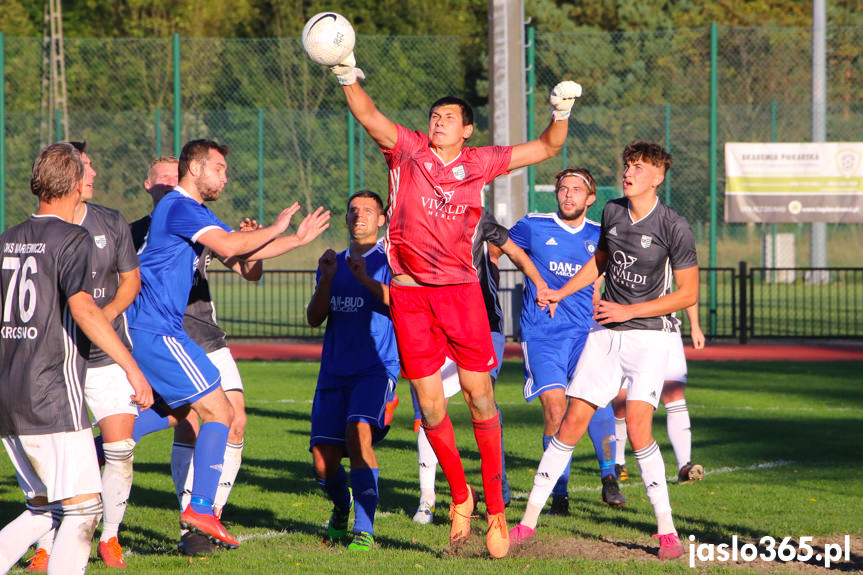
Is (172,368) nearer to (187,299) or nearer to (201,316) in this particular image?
(187,299)

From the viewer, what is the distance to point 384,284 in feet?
21.1

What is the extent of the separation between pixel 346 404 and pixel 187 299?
1106mm

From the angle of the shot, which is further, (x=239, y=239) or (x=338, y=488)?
(x=338, y=488)

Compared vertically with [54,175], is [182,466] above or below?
below

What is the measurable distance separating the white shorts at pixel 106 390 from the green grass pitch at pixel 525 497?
2.73 ft

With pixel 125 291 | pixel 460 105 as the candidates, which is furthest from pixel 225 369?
pixel 460 105

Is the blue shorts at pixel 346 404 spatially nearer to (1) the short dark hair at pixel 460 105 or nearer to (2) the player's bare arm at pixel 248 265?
(2) the player's bare arm at pixel 248 265

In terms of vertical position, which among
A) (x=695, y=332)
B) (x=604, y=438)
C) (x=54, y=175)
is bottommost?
(x=604, y=438)

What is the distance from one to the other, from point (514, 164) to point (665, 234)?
1.00m

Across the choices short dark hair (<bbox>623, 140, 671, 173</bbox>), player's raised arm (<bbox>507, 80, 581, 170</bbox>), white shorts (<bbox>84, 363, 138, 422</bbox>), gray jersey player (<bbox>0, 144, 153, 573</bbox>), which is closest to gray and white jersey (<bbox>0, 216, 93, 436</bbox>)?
gray jersey player (<bbox>0, 144, 153, 573</bbox>)

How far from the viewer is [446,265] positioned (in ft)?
18.6

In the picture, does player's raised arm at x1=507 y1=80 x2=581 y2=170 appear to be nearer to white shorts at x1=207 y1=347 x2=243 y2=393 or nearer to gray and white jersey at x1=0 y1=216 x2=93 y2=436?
white shorts at x1=207 y1=347 x2=243 y2=393

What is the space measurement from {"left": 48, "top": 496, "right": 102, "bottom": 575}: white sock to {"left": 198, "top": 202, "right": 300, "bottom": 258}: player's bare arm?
5.63ft

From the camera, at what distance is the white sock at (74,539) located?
14.9ft
